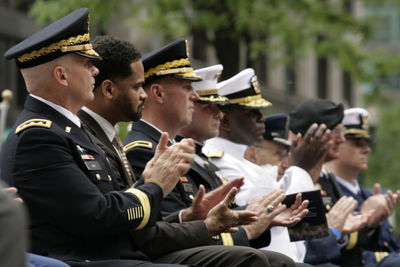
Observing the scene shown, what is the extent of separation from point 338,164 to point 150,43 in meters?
19.3

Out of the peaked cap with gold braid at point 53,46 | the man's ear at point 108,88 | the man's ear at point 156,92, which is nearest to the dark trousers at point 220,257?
the man's ear at point 108,88

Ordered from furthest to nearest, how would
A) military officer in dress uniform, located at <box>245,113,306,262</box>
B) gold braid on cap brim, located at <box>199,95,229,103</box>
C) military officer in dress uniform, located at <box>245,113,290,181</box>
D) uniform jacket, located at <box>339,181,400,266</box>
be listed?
military officer in dress uniform, located at <box>245,113,290,181</box>
uniform jacket, located at <box>339,181,400,266</box>
military officer in dress uniform, located at <box>245,113,306,262</box>
gold braid on cap brim, located at <box>199,95,229,103</box>

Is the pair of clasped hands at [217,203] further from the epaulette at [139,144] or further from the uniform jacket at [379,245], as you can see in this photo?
the uniform jacket at [379,245]

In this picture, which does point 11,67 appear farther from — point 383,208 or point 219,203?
point 219,203

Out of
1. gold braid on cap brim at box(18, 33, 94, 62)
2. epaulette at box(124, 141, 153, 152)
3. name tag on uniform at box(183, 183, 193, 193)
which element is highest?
gold braid on cap brim at box(18, 33, 94, 62)

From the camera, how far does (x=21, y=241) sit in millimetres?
2723

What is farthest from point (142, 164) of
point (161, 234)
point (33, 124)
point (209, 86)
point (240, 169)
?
point (240, 169)

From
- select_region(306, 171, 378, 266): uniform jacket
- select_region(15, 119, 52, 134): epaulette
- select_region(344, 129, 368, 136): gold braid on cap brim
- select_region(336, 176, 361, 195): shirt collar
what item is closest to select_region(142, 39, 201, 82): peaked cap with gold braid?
select_region(15, 119, 52, 134): epaulette

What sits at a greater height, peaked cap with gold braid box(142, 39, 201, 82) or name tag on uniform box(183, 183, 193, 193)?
peaked cap with gold braid box(142, 39, 201, 82)

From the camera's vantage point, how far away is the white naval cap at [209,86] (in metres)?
7.59

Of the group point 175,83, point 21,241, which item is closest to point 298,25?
point 175,83

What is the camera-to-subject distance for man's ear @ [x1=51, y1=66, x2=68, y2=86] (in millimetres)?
5277

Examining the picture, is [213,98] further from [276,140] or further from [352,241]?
[276,140]

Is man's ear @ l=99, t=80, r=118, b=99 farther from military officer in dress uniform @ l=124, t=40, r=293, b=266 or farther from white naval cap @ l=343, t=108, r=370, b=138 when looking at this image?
white naval cap @ l=343, t=108, r=370, b=138
